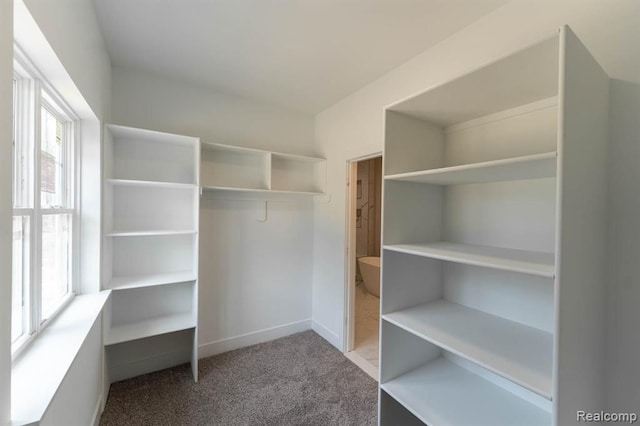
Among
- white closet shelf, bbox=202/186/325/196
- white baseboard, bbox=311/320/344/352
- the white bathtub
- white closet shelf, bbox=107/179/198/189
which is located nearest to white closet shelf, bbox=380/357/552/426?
white baseboard, bbox=311/320/344/352

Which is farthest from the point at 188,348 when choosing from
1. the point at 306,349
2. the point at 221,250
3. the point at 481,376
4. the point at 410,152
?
the point at 410,152

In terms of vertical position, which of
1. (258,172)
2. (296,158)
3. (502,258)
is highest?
(296,158)

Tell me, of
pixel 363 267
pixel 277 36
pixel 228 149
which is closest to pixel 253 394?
pixel 228 149

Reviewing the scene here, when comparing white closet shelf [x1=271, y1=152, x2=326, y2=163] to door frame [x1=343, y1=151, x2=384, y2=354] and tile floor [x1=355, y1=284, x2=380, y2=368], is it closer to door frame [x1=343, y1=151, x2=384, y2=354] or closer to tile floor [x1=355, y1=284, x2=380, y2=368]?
door frame [x1=343, y1=151, x2=384, y2=354]

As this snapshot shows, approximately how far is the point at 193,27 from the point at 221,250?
5.95 feet

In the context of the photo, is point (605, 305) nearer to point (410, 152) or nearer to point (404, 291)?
point (404, 291)

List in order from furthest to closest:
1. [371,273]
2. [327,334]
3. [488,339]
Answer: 1. [371,273]
2. [327,334]
3. [488,339]

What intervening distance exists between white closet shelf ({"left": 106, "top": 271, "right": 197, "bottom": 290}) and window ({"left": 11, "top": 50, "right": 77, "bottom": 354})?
1.08ft

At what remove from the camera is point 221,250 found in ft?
8.64

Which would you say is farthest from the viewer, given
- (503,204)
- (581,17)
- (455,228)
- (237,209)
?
(237,209)

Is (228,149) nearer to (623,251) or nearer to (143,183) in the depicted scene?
(143,183)

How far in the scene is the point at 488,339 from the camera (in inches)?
48.1

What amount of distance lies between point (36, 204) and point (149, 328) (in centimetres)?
130

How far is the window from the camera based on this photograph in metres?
1.15
